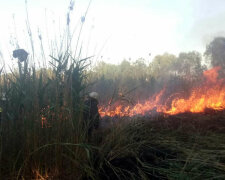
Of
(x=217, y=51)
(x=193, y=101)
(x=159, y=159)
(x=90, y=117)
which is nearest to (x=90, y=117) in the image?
(x=90, y=117)

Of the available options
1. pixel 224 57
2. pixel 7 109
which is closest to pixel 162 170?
pixel 7 109

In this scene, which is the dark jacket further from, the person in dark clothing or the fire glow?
the fire glow

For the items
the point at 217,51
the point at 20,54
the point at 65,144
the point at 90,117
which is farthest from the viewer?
the point at 217,51

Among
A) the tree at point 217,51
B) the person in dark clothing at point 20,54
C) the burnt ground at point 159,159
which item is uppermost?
the tree at point 217,51

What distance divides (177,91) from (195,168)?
700 centimetres

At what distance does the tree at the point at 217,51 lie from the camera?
16552 millimetres

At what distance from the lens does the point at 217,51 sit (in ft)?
57.2

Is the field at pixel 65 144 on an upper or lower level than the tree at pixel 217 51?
lower

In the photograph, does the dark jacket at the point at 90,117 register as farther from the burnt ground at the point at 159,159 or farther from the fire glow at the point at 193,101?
the fire glow at the point at 193,101

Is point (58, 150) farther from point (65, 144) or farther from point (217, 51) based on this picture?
point (217, 51)

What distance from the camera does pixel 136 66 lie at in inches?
406

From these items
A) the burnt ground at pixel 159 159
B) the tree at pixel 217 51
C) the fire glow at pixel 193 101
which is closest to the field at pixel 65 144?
the burnt ground at pixel 159 159

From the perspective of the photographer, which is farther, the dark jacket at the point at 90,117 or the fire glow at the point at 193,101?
the fire glow at the point at 193,101

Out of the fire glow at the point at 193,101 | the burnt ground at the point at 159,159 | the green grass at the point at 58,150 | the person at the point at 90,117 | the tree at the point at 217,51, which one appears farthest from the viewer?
the tree at the point at 217,51
